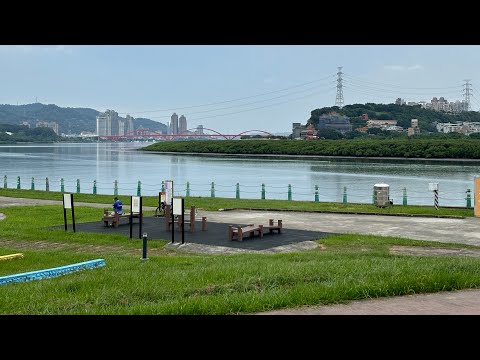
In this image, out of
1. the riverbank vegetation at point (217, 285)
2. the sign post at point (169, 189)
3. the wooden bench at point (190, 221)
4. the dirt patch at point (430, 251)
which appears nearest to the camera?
the riverbank vegetation at point (217, 285)

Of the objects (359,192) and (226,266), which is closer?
(226,266)

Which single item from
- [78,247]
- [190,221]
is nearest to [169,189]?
[190,221]

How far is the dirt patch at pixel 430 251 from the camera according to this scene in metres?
13.9

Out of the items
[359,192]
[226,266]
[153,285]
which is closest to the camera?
[153,285]

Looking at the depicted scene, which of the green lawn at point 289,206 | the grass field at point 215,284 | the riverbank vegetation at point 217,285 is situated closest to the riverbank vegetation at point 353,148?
the green lawn at point 289,206

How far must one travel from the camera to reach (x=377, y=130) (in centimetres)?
12631

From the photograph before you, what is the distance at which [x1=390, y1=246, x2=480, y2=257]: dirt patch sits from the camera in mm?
13906

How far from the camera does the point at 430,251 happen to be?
47.3ft

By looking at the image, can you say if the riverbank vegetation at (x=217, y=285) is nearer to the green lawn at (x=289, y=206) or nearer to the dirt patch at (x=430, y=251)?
the dirt patch at (x=430, y=251)

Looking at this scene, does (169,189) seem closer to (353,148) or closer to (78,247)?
(78,247)

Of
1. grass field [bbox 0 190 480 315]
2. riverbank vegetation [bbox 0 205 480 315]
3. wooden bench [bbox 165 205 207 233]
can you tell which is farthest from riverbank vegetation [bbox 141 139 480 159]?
riverbank vegetation [bbox 0 205 480 315]
